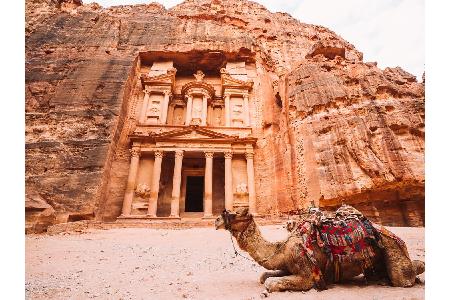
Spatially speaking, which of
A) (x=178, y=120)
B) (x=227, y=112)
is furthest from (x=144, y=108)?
(x=227, y=112)

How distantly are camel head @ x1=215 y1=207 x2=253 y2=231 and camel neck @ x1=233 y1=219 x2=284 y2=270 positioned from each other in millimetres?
90

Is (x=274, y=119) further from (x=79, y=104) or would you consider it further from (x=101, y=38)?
(x=101, y=38)

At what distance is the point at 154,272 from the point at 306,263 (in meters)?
2.94

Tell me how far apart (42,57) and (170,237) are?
18392 mm

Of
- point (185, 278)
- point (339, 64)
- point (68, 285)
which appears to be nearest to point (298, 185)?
point (339, 64)

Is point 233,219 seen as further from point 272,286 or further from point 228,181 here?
point 228,181

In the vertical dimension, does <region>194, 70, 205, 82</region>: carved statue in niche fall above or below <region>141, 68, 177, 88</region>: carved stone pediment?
above

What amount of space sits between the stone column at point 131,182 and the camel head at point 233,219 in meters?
13.6

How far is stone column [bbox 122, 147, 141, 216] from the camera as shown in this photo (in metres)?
16.6

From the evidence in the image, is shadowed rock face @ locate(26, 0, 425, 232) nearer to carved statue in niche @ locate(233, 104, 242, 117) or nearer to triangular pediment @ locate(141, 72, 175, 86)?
triangular pediment @ locate(141, 72, 175, 86)

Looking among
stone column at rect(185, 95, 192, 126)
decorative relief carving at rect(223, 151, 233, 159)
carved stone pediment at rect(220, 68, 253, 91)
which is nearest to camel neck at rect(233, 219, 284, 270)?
decorative relief carving at rect(223, 151, 233, 159)

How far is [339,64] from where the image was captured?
747 inches

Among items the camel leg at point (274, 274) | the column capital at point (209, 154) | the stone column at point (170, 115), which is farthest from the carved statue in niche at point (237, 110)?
the camel leg at point (274, 274)

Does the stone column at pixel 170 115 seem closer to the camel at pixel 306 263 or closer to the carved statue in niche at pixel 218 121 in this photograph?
the carved statue in niche at pixel 218 121
